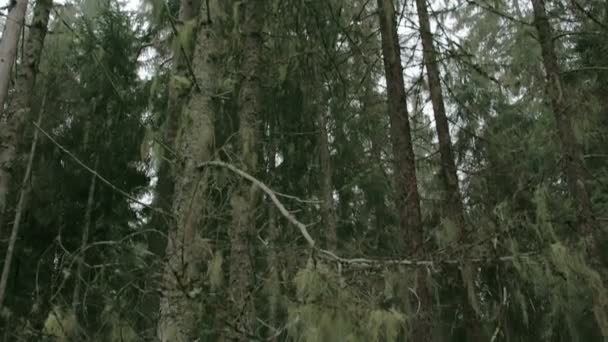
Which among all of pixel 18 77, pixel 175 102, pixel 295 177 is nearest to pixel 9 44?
pixel 18 77

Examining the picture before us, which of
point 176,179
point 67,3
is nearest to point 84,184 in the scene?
point 67,3

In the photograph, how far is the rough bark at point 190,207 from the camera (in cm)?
256

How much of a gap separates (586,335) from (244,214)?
21.6 ft

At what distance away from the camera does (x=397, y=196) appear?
18.2 feet

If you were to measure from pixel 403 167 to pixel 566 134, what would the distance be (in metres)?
2.09

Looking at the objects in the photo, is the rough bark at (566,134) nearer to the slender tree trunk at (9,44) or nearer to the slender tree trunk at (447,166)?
the slender tree trunk at (447,166)

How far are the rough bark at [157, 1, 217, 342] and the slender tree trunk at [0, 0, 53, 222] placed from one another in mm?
2280

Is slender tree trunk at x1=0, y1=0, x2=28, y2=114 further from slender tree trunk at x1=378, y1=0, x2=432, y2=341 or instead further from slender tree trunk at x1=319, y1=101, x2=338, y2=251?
slender tree trunk at x1=319, y1=101, x2=338, y2=251

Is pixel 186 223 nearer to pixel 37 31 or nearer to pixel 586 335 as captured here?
pixel 37 31

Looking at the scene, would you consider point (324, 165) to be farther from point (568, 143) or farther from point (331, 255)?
point (331, 255)

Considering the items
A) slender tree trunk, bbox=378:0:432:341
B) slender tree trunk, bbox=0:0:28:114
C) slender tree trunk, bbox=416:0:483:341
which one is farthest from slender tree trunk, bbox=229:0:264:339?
slender tree trunk, bbox=416:0:483:341

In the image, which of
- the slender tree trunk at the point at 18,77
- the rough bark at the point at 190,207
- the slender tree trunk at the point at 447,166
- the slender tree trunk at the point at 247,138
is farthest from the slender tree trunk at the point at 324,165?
the rough bark at the point at 190,207

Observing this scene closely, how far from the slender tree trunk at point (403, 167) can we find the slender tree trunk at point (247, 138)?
1421 mm

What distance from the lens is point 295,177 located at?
9008 millimetres
